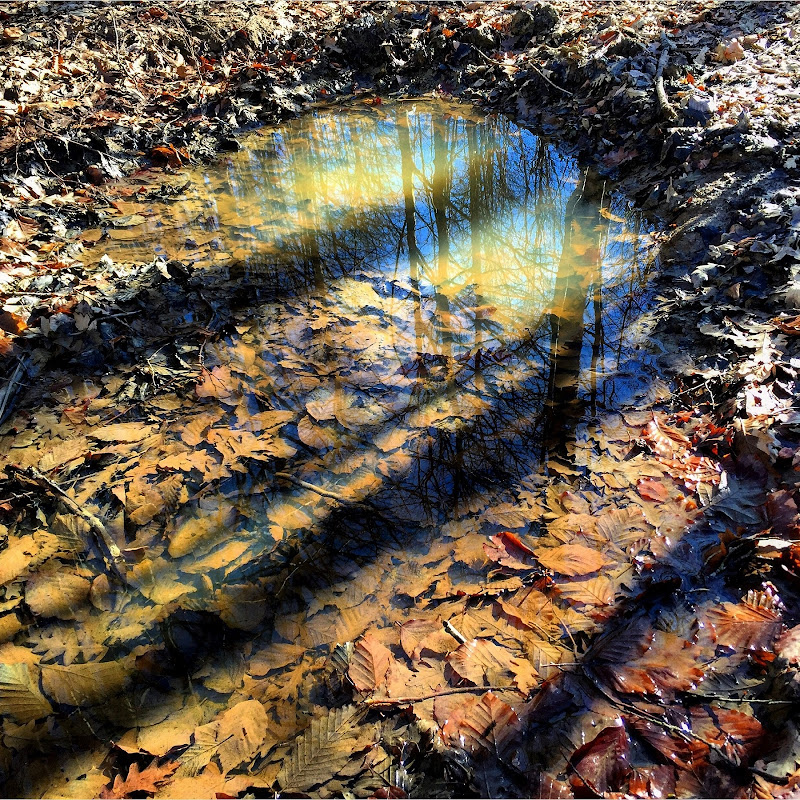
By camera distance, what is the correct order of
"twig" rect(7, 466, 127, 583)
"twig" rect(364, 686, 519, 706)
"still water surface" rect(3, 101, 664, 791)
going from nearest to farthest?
1. "twig" rect(364, 686, 519, 706)
2. "still water surface" rect(3, 101, 664, 791)
3. "twig" rect(7, 466, 127, 583)

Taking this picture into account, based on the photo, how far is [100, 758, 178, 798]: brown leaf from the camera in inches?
64.1

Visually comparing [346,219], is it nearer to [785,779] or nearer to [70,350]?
[70,350]

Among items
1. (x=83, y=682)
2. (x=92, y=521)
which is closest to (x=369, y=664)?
(x=83, y=682)

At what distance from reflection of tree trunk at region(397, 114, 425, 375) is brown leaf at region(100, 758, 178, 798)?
221 cm

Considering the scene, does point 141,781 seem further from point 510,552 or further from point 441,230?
point 441,230

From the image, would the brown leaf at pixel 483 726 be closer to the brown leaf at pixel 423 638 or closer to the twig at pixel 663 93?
the brown leaf at pixel 423 638

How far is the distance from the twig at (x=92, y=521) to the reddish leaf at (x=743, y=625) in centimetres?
239

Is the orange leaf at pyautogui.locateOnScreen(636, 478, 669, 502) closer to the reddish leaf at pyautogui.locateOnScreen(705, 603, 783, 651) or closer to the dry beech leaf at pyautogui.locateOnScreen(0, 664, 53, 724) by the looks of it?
the reddish leaf at pyautogui.locateOnScreen(705, 603, 783, 651)

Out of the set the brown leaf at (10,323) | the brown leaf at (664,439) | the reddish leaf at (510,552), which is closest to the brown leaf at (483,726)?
the reddish leaf at (510,552)

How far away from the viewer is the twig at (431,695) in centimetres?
176

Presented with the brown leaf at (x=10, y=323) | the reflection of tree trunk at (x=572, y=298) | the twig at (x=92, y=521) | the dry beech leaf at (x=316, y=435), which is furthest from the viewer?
the brown leaf at (x=10, y=323)

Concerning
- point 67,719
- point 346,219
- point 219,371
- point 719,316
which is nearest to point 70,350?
point 219,371

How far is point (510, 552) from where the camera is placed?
221 cm

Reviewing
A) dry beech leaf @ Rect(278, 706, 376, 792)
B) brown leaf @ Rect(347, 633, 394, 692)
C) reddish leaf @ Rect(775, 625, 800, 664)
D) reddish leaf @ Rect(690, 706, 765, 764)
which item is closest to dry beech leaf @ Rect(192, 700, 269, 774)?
dry beech leaf @ Rect(278, 706, 376, 792)
